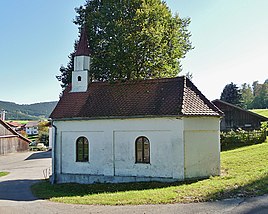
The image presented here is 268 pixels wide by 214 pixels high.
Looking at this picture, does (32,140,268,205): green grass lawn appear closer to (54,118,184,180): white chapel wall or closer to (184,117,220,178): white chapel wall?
(184,117,220,178): white chapel wall

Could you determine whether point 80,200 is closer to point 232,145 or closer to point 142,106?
point 142,106

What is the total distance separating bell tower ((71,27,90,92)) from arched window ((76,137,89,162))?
3940 mm

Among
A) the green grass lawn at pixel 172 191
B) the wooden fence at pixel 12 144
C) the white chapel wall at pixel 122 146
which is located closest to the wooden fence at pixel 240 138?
the green grass lawn at pixel 172 191

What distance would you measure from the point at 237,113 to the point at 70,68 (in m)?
22.5

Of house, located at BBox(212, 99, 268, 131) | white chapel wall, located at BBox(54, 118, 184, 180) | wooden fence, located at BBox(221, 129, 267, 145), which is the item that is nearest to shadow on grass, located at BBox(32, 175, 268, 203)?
white chapel wall, located at BBox(54, 118, 184, 180)

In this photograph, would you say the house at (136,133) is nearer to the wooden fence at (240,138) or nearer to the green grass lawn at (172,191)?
the green grass lawn at (172,191)

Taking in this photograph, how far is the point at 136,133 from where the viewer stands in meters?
18.8

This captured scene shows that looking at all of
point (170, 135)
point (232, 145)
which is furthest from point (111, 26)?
point (232, 145)

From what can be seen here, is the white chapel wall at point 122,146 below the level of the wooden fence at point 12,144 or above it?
above

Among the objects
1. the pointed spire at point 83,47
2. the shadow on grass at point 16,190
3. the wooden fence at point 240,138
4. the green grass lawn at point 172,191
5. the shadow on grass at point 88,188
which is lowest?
the shadow on grass at point 16,190

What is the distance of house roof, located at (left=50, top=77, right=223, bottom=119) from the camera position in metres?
18.4

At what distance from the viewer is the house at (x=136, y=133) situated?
17.8m

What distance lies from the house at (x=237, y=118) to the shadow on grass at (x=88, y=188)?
84.5 ft

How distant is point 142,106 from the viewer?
19172 millimetres
